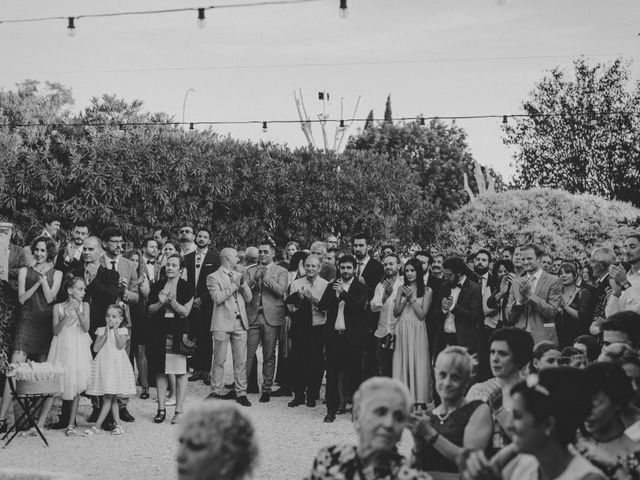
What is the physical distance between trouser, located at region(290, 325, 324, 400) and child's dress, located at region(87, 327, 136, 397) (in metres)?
2.54

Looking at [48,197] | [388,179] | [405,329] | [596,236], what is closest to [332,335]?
[405,329]

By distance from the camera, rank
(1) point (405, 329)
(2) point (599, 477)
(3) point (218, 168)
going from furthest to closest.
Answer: (3) point (218, 168) < (1) point (405, 329) < (2) point (599, 477)

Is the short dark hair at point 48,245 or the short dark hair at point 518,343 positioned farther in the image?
the short dark hair at point 48,245

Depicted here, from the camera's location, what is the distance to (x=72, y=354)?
9.25 metres

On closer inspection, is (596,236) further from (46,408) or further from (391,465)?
(391,465)

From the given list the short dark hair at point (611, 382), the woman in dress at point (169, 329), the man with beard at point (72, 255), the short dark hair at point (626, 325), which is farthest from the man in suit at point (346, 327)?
the short dark hair at point (611, 382)

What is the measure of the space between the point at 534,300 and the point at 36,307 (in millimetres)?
5613

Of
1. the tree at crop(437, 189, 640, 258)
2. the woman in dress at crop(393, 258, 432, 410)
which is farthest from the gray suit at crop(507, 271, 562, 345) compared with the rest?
the tree at crop(437, 189, 640, 258)

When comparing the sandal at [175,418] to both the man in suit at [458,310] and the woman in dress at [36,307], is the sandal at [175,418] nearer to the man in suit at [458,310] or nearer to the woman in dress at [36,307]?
the woman in dress at [36,307]

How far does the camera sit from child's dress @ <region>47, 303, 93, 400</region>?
9.14 m

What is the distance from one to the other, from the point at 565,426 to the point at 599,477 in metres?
0.25

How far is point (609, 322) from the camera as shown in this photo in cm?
604

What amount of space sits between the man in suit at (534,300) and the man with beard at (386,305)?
58.6 inches

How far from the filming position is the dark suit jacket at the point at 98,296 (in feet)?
32.2
